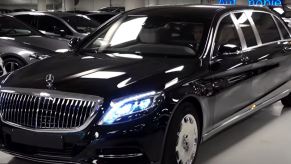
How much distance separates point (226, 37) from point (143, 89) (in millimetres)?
1320

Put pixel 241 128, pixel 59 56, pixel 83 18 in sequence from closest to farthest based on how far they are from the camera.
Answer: pixel 59 56
pixel 241 128
pixel 83 18

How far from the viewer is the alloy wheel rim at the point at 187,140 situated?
10.8ft

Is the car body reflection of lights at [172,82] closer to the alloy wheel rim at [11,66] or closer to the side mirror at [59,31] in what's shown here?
the alloy wheel rim at [11,66]

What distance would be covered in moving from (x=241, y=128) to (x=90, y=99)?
99.2 inches

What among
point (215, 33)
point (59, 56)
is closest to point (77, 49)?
point (59, 56)

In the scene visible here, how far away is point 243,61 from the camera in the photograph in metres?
4.18

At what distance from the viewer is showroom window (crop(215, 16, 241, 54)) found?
155 inches

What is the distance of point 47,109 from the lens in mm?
3043

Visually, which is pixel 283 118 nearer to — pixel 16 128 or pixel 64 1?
pixel 16 128

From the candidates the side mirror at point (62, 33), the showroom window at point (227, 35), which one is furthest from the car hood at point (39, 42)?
the showroom window at point (227, 35)

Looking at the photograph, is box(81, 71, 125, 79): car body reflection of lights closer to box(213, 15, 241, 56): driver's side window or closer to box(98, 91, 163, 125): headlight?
box(98, 91, 163, 125): headlight

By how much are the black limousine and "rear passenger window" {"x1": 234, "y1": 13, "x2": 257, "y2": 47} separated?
1cm

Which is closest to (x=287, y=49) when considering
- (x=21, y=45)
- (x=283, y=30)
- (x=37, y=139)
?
(x=283, y=30)

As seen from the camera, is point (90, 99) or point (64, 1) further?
point (64, 1)
